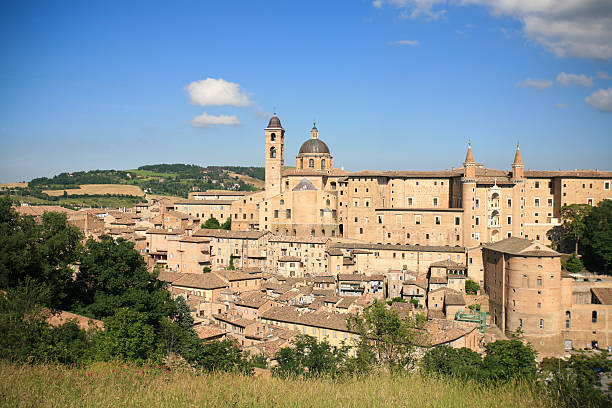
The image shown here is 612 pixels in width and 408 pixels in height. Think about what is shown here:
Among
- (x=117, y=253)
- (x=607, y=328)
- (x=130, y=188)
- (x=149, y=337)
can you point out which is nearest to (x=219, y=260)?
(x=117, y=253)

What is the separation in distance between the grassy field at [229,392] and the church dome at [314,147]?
54.9 metres

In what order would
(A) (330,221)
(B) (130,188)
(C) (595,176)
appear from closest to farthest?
(C) (595,176)
(A) (330,221)
(B) (130,188)

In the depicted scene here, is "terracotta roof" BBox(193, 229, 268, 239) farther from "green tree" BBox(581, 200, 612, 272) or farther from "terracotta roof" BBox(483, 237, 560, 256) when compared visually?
"green tree" BBox(581, 200, 612, 272)

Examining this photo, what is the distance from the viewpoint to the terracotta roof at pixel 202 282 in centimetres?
4159

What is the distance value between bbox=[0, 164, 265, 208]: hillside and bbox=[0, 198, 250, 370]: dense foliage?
7871cm

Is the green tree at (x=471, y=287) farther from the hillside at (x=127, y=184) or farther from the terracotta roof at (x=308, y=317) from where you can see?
the hillside at (x=127, y=184)

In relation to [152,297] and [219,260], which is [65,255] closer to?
[152,297]

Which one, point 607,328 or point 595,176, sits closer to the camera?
point 607,328

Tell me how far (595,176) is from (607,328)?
1725cm

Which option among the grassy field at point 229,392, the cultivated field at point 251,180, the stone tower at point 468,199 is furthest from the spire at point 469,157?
the cultivated field at point 251,180

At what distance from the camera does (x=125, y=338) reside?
18484mm

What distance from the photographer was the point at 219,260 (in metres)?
50.6

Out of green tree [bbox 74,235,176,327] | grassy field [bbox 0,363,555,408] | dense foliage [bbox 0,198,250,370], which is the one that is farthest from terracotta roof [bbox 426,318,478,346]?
grassy field [bbox 0,363,555,408]

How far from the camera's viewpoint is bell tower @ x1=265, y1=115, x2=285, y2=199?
57531 millimetres
